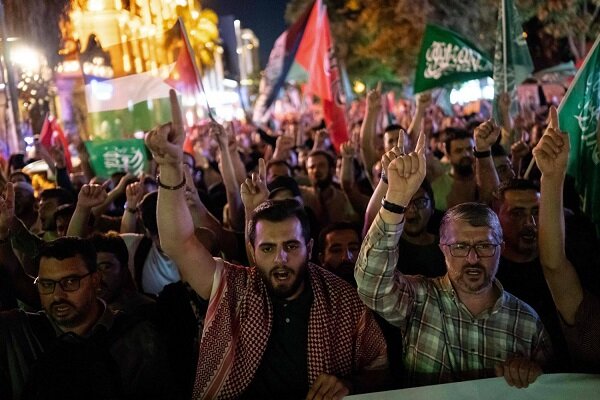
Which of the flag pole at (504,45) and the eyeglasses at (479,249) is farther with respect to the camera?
the flag pole at (504,45)

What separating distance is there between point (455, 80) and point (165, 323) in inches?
238

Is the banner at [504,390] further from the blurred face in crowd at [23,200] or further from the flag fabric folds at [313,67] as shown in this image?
the flag fabric folds at [313,67]

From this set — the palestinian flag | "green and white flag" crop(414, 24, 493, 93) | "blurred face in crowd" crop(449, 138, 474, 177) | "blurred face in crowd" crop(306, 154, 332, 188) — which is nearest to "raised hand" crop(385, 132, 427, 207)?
"blurred face in crowd" crop(449, 138, 474, 177)

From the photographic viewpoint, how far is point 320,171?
21.8ft

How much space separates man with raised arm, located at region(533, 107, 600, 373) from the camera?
3.10 m

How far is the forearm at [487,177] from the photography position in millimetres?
4934

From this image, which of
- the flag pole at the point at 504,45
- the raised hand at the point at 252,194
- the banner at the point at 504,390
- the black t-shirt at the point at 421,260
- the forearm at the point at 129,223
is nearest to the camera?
the banner at the point at 504,390

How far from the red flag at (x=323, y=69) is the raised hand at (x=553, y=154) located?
584cm

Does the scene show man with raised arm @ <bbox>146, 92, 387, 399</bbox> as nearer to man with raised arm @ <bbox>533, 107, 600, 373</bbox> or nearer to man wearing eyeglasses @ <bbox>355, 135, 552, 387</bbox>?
man wearing eyeglasses @ <bbox>355, 135, 552, 387</bbox>

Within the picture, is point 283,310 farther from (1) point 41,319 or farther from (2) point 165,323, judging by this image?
(1) point 41,319

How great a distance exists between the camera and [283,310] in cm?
307

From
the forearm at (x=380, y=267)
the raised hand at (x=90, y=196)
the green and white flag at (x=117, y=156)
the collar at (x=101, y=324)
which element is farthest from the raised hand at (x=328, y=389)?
the green and white flag at (x=117, y=156)

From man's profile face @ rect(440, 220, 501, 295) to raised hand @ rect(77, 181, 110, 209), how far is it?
102 inches

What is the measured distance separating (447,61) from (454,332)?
6.19 metres
